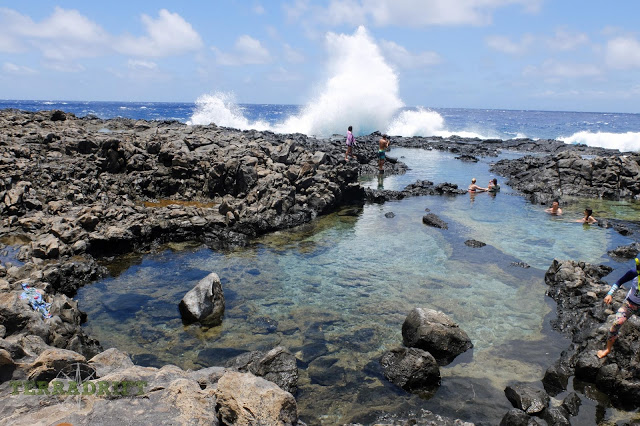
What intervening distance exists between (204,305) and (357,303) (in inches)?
170

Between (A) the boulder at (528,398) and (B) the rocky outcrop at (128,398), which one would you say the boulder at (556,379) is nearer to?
(A) the boulder at (528,398)

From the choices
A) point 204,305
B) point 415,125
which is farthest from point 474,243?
point 415,125

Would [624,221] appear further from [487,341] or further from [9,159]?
[9,159]

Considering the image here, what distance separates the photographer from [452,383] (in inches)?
347

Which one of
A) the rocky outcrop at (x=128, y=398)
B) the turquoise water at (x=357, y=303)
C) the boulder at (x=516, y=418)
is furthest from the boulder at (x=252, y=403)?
the boulder at (x=516, y=418)

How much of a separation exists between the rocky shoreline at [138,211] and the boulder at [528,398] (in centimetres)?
198

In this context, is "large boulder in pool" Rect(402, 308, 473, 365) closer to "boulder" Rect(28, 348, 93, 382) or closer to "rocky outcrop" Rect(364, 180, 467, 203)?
"boulder" Rect(28, 348, 93, 382)

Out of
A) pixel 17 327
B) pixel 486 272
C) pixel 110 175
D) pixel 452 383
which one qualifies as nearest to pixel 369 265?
pixel 486 272

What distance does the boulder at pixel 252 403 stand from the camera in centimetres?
543

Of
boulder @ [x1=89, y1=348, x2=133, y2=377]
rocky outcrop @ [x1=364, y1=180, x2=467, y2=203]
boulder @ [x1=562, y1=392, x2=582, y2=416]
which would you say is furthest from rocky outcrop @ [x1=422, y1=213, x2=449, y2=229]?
boulder @ [x1=89, y1=348, x2=133, y2=377]

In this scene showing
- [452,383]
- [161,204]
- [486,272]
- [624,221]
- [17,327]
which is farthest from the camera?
[624,221]

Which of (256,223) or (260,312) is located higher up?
(256,223)

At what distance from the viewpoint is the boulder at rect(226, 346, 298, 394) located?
27.2 ft

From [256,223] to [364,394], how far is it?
431 inches
